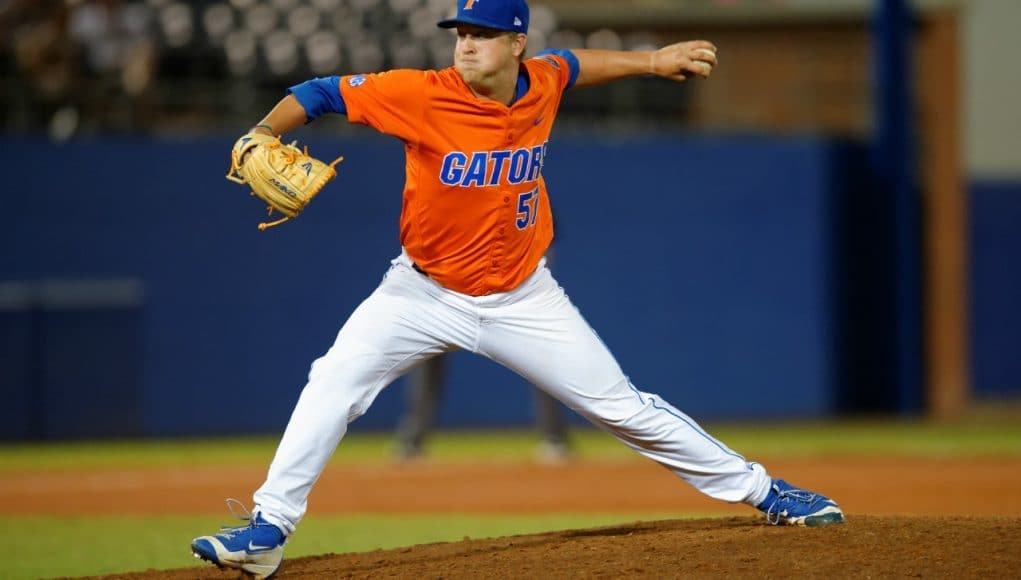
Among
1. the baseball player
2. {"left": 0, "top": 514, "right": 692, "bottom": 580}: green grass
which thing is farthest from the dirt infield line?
the baseball player

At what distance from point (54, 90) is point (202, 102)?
1402 mm

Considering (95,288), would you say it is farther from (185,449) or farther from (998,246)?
(998,246)

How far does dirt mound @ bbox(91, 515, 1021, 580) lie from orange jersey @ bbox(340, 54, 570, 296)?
3.00 feet

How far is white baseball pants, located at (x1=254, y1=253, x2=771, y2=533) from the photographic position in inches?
162

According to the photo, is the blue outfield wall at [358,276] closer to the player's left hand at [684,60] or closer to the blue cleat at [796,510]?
the player's left hand at [684,60]

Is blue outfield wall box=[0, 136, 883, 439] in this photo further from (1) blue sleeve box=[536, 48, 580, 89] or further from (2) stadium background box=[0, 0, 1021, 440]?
(1) blue sleeve box=[536, 48, 580, 89]

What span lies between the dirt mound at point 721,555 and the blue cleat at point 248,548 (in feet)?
0.55

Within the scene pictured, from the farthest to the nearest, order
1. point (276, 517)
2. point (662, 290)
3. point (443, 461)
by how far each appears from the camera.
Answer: point (662, 290) → point (443, 461) → point (276, 517)

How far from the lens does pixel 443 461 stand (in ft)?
32.2

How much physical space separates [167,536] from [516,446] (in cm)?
531

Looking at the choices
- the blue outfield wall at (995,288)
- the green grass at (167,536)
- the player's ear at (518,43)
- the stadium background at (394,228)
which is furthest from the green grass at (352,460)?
the blue outfield wall at (995,288)

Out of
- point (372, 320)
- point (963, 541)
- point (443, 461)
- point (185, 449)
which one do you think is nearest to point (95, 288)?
point (185, 449)

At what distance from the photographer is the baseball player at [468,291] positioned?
4.13m

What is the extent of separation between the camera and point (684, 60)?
15.2ft
